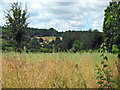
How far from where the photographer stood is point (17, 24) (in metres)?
22.8

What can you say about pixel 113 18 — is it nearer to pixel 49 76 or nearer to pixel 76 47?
pixel 49 76

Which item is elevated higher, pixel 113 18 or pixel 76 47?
pixel 113 18

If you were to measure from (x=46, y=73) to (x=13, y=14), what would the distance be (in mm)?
22047

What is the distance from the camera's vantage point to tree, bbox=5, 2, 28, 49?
71.6 feet

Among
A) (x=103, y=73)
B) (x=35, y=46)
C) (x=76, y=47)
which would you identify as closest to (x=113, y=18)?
(x=103, y=73)

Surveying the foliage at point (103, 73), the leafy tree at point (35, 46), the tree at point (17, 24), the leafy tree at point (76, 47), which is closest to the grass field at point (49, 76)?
the foliage at point (103, 73)

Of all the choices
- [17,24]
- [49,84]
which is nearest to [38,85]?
[49,84]

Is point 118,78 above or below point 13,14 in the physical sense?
below

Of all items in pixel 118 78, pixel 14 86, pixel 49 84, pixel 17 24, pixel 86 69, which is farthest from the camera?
pixel 17 24

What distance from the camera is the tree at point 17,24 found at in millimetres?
21828

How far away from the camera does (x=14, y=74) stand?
323 centimetres

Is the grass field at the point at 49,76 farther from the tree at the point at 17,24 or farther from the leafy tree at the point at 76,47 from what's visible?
the tree at the point at 17,24

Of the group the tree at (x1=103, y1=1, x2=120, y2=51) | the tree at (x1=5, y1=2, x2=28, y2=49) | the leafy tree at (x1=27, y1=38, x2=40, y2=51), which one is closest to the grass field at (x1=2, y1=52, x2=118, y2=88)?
the tree at (x1=103, y1=1, x2=120, y2=51)

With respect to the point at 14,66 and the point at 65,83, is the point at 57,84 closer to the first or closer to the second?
the point at 65,83
